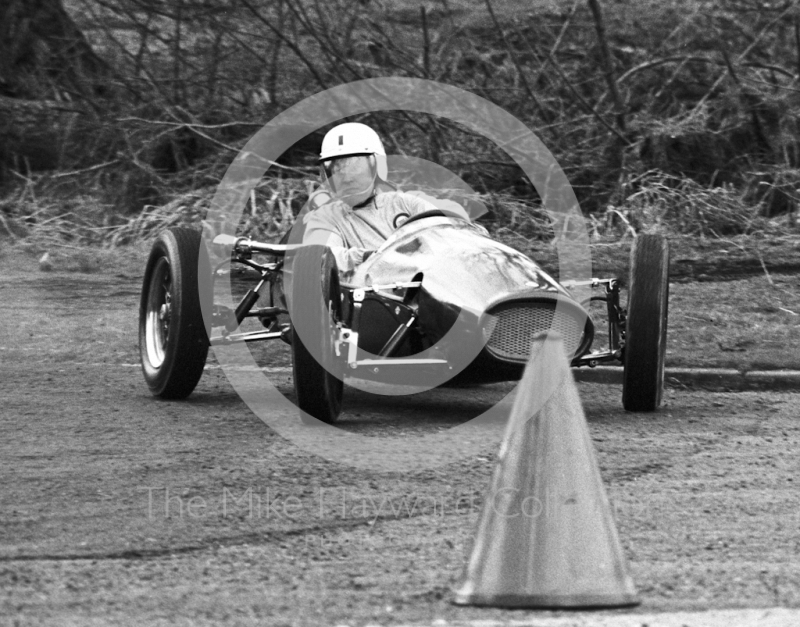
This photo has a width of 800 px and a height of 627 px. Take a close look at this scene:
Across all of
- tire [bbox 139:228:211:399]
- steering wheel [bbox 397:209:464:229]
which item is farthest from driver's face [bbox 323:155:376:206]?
tire [bbox 139:228:211:399]

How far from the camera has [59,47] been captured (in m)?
15.3

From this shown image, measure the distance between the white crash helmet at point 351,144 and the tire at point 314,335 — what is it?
181cm

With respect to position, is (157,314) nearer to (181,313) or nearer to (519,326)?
(181,313)

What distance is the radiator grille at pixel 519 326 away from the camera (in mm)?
6266

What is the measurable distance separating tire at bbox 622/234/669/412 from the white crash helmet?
197cm

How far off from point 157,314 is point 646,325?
2.91 meters

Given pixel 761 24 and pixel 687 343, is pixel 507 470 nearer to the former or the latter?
pixel 687 343

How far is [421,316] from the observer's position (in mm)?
6531

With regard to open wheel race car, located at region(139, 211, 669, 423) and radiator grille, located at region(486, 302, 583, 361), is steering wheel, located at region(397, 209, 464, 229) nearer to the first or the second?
open wheel race car, located at region(139, 211, 669, 423)

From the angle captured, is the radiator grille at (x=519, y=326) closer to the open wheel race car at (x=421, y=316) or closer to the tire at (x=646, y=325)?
the open wheel race car at (x=421, y=316)

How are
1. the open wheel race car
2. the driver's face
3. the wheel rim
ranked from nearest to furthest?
the open wheel race car, the wheel rim, the driver's face

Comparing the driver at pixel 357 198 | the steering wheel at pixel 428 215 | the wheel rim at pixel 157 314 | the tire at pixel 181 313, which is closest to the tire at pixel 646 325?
the steering wheel at pixel 428 215

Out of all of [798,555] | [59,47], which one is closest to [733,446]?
[798,555]

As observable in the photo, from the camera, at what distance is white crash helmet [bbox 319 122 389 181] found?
25.9 feet
